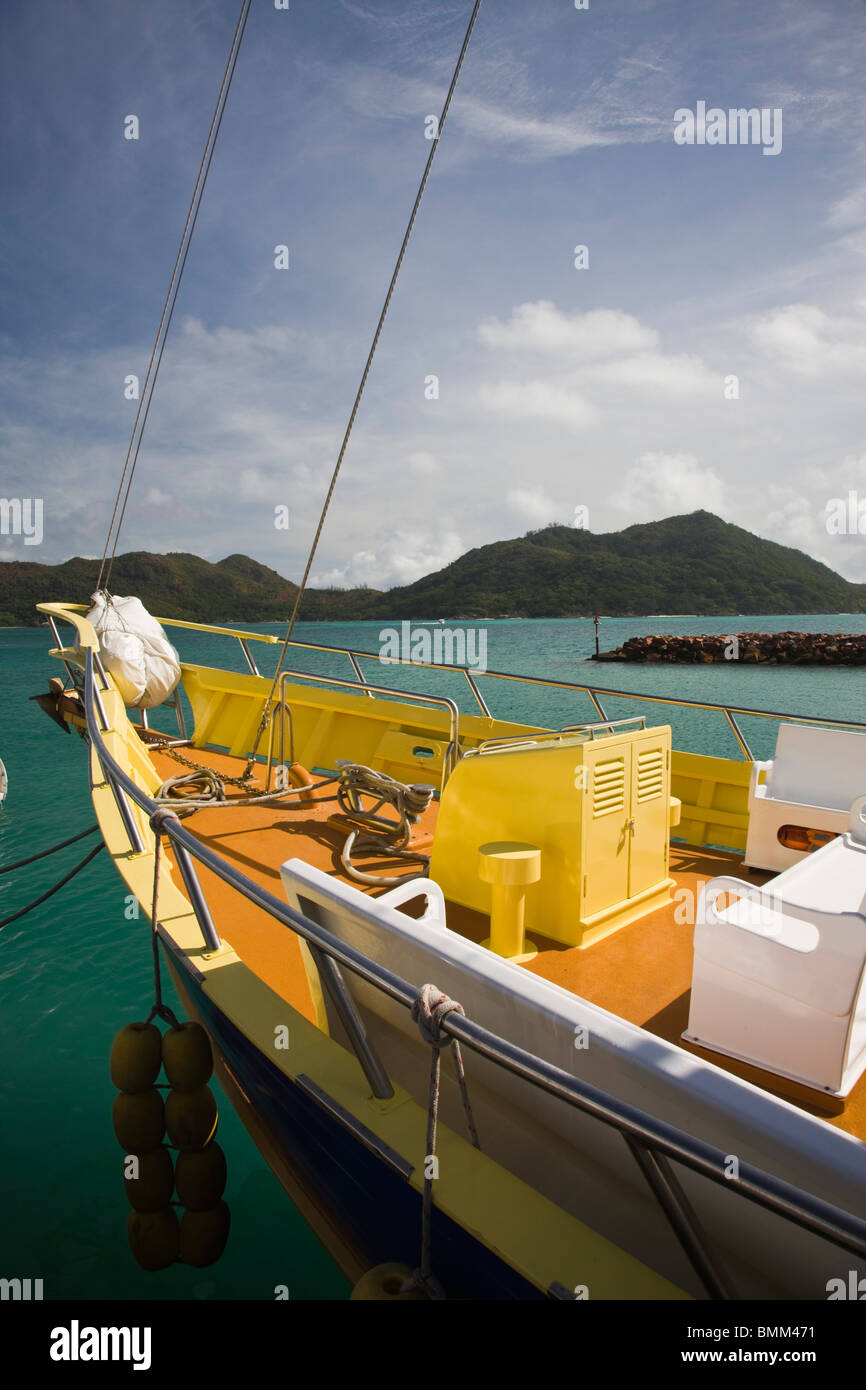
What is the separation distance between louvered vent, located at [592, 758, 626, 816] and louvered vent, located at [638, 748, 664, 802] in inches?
7.8

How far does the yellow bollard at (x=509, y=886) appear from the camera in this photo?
3.38 meters

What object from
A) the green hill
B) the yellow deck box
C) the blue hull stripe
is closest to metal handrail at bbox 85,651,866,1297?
the blue hull stripe

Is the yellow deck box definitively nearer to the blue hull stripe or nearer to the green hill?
the blue hull stripe

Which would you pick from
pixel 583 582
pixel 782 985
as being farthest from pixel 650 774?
pixel 583 582

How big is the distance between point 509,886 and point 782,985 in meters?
1.32

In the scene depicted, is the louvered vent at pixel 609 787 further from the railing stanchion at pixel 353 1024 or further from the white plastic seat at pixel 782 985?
the railing stanchion at pixel 353 1024

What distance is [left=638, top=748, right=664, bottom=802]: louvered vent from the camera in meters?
3.87

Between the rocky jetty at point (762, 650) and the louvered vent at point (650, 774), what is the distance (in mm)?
64526

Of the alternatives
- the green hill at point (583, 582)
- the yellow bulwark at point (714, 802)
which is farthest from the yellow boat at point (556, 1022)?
the green hill at point (583, 582)

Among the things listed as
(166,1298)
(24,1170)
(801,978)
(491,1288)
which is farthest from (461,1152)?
(24,1170)

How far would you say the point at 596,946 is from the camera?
11.9ft

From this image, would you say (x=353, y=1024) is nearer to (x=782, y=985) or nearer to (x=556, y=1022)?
(x=556, y=1022)

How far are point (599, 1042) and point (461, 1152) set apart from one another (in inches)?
27.0
